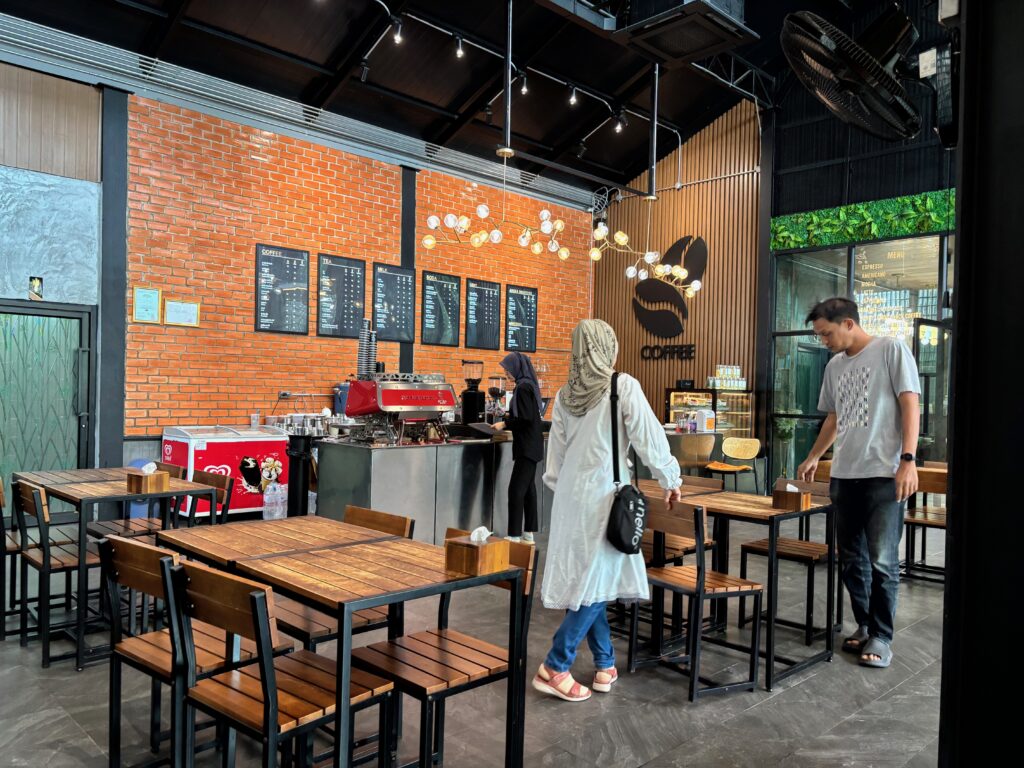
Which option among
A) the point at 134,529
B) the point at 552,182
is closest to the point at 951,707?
the point at 134,529

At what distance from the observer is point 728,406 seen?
9.63 m

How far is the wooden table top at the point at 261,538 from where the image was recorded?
2551 mm

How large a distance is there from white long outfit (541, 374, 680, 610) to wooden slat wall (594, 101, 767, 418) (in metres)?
7.16

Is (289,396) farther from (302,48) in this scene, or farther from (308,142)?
(302,48)

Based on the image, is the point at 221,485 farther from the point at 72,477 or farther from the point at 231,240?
the point at 231,240

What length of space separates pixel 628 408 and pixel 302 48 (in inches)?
239

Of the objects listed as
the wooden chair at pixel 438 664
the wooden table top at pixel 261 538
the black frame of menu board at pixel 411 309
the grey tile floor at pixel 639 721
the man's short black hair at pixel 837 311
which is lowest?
the grey tile floor at pixel 639 721

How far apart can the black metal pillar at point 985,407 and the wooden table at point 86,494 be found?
11.1ft

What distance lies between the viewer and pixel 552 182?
10.5m

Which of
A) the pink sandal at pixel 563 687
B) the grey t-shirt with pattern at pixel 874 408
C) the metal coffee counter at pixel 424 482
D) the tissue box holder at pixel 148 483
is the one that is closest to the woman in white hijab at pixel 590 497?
the pink sandal at pixel 563 687

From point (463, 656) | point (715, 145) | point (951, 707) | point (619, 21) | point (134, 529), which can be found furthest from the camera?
point (715, 145)

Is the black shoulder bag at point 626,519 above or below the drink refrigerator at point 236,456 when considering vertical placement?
above

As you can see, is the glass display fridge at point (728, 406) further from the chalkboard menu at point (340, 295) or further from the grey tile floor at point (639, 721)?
the grey tile floor at point (639, 721)

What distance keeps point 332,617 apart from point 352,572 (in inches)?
8.8
